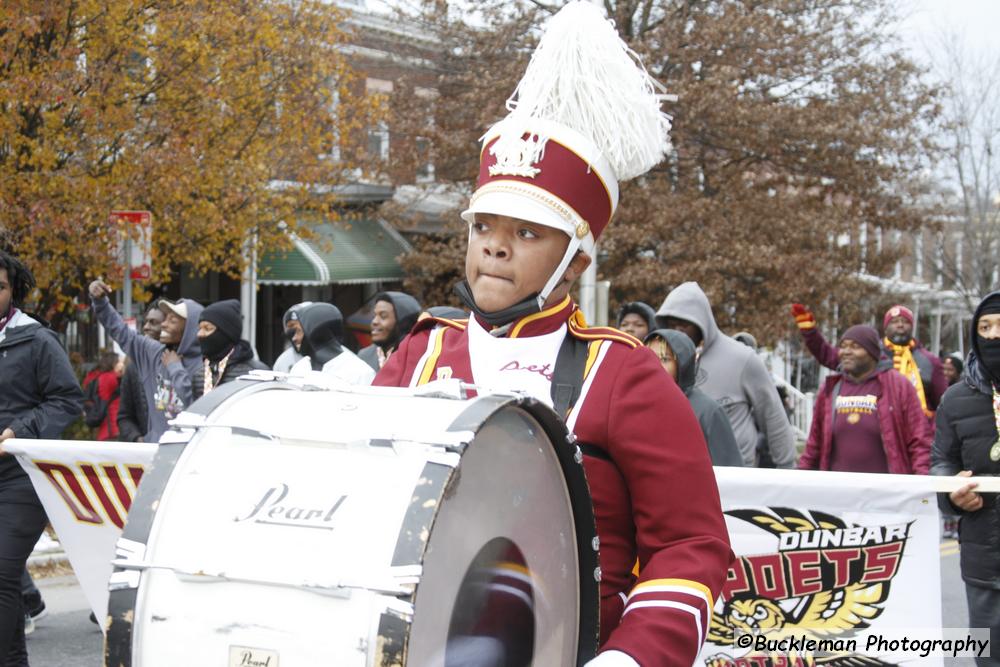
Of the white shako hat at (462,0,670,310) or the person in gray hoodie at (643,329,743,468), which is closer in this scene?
the white shako hat at (462,0,670,310)

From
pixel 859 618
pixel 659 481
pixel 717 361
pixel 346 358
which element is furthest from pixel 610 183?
pixel 346 358

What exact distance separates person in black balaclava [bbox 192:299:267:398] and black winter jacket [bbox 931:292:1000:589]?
3751 mm

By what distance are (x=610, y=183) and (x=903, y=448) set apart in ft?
18.0

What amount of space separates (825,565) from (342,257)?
15936 mm

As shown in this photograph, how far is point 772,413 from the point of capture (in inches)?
277

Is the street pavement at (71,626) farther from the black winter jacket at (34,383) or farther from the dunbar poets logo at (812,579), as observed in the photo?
the dunbar poets logo at (812,579)

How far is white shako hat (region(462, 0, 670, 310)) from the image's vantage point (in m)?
2.52

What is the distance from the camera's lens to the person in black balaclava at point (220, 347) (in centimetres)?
707

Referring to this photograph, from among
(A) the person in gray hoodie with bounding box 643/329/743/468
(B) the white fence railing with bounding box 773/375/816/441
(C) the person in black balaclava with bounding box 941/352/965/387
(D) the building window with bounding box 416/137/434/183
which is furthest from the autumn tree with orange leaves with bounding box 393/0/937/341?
(A) the person in gray hoodie with bounding box 643/329/743/468

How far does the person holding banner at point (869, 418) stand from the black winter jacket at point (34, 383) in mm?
4615

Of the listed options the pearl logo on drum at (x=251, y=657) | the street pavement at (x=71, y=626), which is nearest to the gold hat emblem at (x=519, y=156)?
the pearl logo on drum at (x=251, y=657)

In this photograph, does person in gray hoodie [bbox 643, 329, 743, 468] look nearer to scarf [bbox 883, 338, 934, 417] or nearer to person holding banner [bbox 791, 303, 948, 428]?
person holding banner [bbox 791, 303, 948, 428]

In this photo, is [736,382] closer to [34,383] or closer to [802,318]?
[802,318]

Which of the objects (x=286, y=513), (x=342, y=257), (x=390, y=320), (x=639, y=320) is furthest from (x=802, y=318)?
(x=342, y=257)
